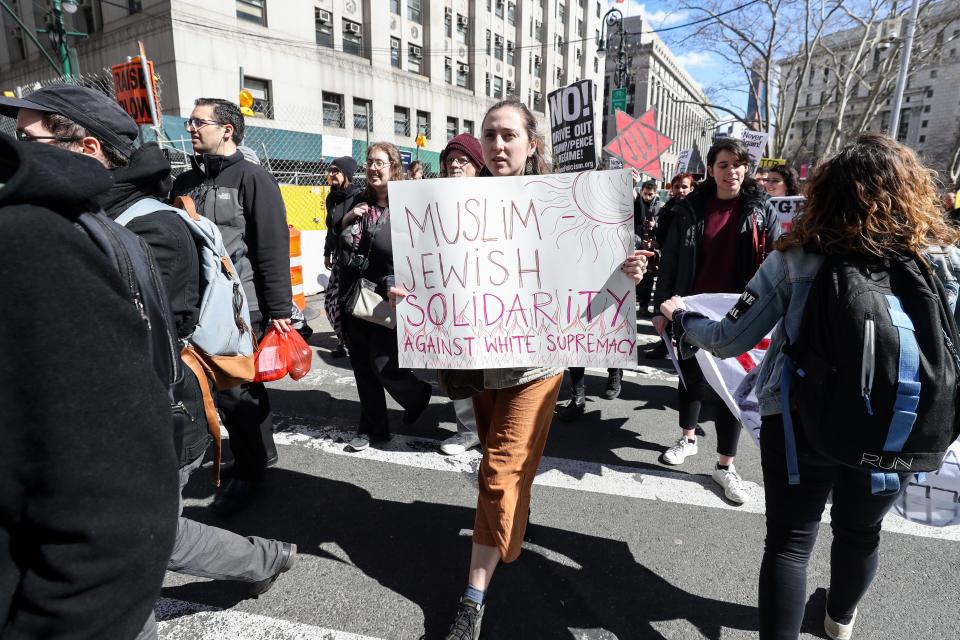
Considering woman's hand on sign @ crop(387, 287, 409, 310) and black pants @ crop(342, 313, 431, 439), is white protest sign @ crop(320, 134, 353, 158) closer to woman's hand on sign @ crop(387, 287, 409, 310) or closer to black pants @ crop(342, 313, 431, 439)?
black pants @ crop(342, 313, 431, 439)

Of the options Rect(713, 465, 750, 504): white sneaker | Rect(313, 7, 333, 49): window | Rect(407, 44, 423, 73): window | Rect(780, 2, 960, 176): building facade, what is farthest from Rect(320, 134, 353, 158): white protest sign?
Rect(713, 465, 750, 504): white sneaker

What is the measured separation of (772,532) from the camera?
185 centimetres

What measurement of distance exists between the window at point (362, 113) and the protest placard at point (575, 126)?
25.1 meters

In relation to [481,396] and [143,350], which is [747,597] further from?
[143,350]

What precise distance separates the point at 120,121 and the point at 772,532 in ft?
8.34

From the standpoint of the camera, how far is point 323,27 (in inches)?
1110

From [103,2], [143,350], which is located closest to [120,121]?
[143,350]

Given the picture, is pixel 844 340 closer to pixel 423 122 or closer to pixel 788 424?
pixel 788 424

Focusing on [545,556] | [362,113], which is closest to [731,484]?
[545,556]

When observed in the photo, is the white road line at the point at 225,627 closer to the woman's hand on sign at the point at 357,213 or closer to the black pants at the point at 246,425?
the black pants at the point at 246,425

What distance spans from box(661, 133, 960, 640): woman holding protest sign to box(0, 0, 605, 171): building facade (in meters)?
15.0

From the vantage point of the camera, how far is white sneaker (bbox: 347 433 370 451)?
12.2 feet

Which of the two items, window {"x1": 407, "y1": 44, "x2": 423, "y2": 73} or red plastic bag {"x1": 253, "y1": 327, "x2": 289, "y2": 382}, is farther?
window {"x1": 407, "y1": 44, "x2": 423, "y2": 73}

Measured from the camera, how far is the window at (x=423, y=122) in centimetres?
3378
